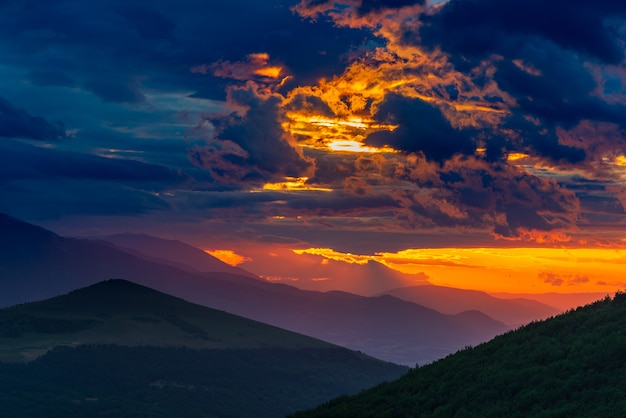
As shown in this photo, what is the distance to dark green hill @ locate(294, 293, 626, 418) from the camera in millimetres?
52156

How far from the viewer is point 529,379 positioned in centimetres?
5806

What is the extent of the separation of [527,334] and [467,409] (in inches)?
629

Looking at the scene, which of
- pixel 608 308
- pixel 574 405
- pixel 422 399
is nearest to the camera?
pixel 574 405

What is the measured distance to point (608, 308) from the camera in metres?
69.1

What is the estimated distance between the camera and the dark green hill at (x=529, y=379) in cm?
5216

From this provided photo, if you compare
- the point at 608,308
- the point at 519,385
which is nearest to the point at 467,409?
the point at 519,385

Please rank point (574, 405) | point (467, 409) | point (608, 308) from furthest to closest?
point (608, 308) < point (467, 409) < point (574, 405)

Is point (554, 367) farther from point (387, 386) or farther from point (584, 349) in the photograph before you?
point (387, 386)

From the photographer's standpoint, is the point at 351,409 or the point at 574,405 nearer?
the point at 574,405

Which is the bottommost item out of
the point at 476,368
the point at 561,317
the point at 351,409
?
the point at 351,409

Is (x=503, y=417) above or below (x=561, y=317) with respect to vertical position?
below

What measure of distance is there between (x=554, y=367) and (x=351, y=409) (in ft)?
65.1

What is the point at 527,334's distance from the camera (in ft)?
234

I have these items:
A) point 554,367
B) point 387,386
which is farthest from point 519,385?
point 387,386
